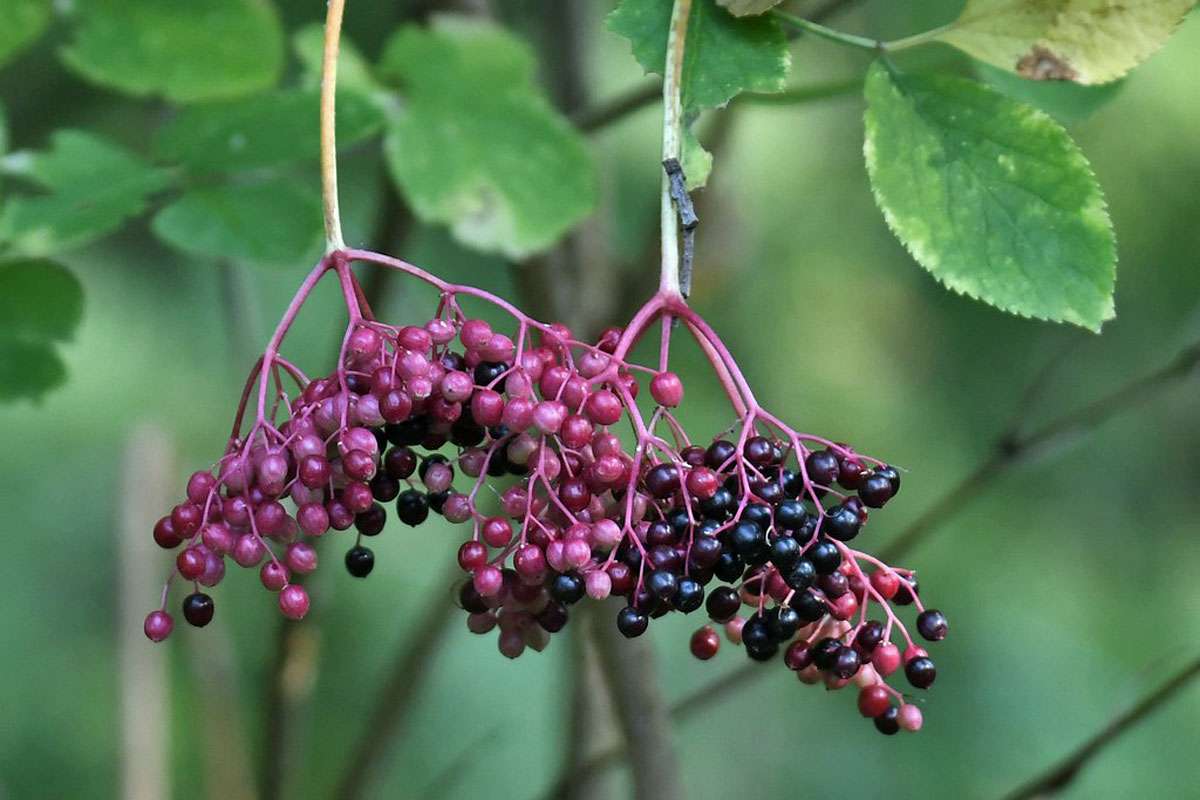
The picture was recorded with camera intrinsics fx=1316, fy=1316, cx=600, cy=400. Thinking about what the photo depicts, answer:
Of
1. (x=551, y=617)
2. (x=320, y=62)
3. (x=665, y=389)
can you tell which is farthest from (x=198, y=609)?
(x=320, y=62)

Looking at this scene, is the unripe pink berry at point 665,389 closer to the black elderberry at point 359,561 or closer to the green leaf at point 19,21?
the black elderberry at point 359,561

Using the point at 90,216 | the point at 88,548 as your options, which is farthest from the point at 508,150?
the point at 88,548

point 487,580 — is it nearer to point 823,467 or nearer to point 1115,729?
point 823,467

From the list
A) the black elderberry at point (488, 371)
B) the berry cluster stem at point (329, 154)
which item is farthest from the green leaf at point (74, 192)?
the black elderberry at point (488, 371)

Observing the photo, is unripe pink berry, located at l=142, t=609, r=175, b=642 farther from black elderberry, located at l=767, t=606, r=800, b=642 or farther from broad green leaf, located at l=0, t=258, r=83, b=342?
broad green leaf, located at l=0, t=258, r=83, b=342

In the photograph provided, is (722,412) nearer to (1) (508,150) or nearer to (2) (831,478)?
(1) (508,150)
